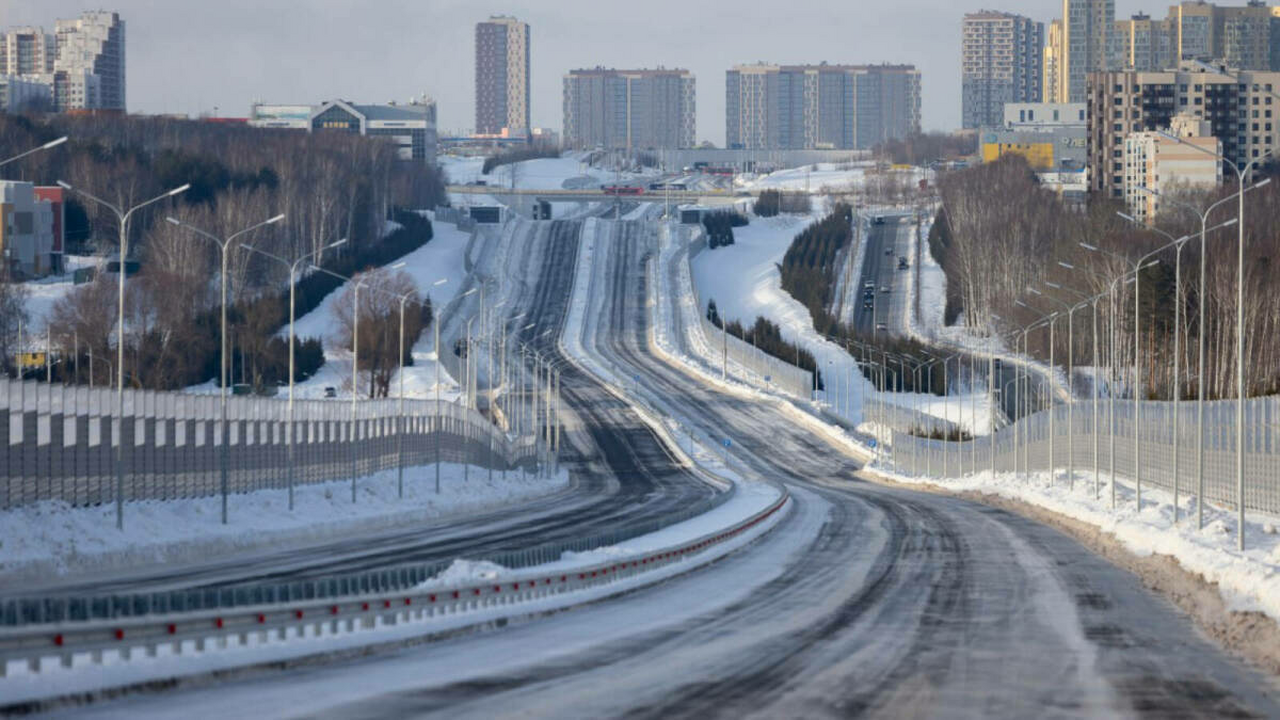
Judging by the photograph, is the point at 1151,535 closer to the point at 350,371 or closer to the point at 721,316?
the point at 350,371

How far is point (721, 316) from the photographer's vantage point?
518ft

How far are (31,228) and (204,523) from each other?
281ft

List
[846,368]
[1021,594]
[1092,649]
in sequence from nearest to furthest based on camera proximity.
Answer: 1. [1092,649]
2. [1021,594]
3. [846,368]

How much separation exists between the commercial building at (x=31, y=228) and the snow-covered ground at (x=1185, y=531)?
68.4m

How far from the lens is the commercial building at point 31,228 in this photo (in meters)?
112

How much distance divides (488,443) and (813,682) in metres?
63.3

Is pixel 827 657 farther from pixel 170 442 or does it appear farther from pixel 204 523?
pixel 170 442

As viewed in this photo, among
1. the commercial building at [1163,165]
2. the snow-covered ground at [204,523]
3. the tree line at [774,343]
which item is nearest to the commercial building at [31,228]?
the tree line at [774,343]

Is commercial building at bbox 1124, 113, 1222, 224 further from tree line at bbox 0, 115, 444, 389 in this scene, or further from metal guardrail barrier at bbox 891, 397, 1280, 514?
metal guardrail barrier at bbox 891, 397, 1280, 514

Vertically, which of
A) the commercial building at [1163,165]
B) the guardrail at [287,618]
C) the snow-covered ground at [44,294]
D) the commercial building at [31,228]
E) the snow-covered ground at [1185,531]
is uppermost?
the commercial building at [1163,165]

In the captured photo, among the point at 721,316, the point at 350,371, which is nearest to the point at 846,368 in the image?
the point at 721,316

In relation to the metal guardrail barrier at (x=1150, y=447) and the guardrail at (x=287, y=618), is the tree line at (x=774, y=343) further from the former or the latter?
the guardrail at (x=287, y=618)

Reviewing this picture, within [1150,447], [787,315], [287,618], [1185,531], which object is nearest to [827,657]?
[287,618]

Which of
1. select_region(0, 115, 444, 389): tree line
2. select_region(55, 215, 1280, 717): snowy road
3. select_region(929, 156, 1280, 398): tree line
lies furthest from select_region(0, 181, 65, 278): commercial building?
select_region(55, 215, 1280, 717): snowy road
